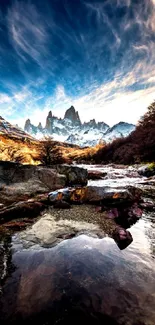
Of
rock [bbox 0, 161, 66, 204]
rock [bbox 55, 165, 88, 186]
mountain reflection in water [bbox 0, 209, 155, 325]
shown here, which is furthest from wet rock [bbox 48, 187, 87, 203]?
rock [bbox 55, 165, 88, 186]

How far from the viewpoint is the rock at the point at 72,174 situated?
48.0 feet

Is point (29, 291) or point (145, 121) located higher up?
point (145, 121)

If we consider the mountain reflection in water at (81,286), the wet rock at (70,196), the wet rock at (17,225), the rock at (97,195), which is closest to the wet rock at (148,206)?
the rock at (97,195)

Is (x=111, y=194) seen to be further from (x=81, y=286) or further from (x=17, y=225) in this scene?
(x=81, y=286)

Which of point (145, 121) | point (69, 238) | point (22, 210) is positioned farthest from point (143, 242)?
point (145, 121)

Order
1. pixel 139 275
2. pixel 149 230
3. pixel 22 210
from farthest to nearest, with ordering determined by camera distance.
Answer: pixel 22 210
pixel 149 230
pixel 139 275

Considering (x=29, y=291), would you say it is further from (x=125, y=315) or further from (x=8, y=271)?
(x=125, y=315)

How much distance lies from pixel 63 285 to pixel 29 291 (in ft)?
1.75

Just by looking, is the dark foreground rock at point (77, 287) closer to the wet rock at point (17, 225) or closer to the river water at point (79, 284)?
the river water at point (79, 284)

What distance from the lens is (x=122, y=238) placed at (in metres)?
4.81

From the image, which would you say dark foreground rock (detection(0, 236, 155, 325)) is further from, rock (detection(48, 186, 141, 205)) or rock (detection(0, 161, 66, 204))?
rock (detection(0, 161, 66, 204))

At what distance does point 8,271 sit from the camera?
3451 mm

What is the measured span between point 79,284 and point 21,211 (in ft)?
14.3

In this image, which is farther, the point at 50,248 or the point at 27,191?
the point at 27,191
